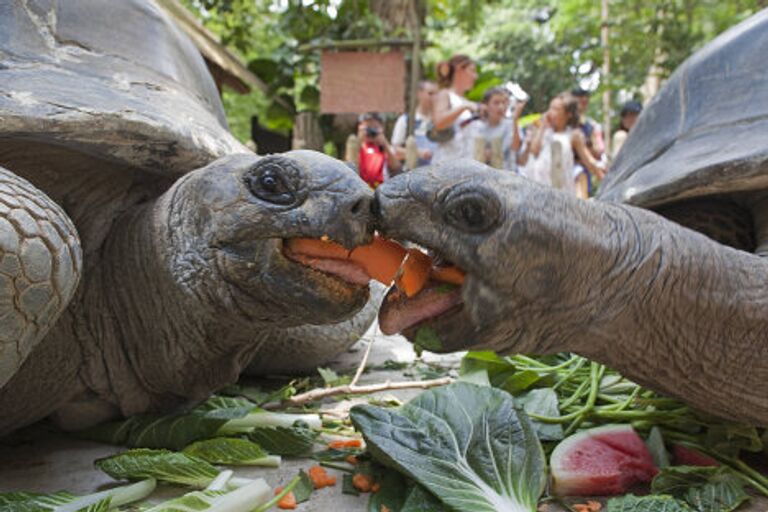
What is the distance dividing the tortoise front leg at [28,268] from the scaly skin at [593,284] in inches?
27.0

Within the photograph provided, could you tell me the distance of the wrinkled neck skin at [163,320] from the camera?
1.99m

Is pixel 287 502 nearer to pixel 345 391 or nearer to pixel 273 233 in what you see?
pixel 273 233

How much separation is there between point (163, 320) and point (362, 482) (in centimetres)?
75

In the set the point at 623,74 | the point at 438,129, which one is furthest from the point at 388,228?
the point at 623,74

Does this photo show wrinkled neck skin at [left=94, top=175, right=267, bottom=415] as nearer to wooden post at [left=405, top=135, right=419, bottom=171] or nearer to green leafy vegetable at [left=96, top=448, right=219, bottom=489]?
green leafy vegetable at [left=96, top=448, right=219, bottom=489]

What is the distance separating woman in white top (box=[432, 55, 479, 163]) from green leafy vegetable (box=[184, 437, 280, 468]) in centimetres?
532

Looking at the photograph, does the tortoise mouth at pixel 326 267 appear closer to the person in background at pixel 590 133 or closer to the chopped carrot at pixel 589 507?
the chopped carrot at pixel 589 507

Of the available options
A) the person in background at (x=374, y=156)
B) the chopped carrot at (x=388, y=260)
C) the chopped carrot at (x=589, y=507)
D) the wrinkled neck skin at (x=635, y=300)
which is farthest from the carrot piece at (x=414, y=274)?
the person in background at (x=374, y=156)

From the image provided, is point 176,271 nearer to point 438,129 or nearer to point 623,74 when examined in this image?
point 438,129

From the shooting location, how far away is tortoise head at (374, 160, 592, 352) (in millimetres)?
1495

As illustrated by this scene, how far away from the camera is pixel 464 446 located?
1741 millimetres

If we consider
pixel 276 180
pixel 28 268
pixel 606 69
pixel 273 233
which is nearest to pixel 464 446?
pixel 273 233

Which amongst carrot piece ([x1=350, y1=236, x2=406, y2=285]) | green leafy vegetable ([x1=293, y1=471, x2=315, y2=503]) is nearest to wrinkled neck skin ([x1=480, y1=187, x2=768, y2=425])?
carrot piece ([x1=350, y1=236, x2=406, y2=285])

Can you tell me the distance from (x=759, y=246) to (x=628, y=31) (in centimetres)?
1184
